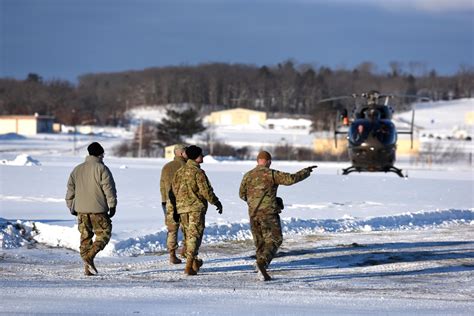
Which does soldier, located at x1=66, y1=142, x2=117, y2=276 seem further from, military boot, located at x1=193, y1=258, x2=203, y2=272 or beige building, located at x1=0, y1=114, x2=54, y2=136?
beige building, located at x1=0, y1=114, x2=54, y2=136

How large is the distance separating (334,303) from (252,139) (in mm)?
104194

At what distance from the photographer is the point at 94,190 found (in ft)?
40.8

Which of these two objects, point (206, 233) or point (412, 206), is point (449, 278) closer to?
point (206, 233)

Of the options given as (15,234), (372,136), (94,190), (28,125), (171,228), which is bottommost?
(15,234)

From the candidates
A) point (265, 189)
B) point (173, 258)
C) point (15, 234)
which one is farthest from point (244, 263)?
point (15, 234)

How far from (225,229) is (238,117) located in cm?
13235

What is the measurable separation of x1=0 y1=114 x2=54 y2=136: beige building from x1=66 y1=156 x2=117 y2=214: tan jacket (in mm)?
111532

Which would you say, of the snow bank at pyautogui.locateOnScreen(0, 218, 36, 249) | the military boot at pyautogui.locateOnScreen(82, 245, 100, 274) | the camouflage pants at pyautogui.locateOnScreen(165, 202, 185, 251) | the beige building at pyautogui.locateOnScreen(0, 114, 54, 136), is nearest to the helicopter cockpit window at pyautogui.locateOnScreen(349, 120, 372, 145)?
the snow bank at pyautogui.locateOnScreen(0, 218, 36, 249)

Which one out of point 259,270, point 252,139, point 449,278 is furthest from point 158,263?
point 252,139

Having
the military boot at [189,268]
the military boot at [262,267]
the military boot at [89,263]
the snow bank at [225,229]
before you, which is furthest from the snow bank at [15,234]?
the military boot at [262,267]

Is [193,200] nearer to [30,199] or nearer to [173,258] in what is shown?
[173,258]

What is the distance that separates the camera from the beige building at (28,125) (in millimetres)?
122569

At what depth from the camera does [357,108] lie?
3250cm

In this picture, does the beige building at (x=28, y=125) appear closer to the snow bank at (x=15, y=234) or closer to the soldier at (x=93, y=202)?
the snow bank at (x=15, y=234)
